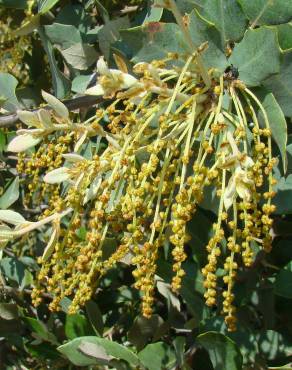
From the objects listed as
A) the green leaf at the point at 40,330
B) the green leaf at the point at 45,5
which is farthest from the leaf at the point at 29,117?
the green leaf at the point at 40,330

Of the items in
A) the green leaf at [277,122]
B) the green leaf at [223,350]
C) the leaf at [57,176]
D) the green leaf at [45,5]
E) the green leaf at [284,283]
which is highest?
the green leaf at [45,5]

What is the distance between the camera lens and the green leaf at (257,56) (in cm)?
105

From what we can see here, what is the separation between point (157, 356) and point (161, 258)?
24cm

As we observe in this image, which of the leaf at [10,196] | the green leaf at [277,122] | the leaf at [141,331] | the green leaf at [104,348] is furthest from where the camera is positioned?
the leaf at [10,196]

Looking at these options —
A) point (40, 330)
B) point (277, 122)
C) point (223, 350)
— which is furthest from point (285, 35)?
point (40, 330)

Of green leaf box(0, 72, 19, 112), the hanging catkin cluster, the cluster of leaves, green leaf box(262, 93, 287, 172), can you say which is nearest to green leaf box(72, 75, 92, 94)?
the cluster of leaves

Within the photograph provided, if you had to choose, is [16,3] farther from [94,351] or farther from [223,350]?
[223,350]

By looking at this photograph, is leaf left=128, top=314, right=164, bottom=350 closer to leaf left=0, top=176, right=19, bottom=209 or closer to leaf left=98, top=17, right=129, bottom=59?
leaf left=0, top=176, right=19, bottom=209

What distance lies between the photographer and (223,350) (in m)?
1.23

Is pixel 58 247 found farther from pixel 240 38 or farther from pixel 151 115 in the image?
pixel 240 38

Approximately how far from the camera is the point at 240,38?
1159 millimetres

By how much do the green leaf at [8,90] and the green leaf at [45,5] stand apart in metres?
0.19

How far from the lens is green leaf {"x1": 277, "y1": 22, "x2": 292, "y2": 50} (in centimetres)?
115

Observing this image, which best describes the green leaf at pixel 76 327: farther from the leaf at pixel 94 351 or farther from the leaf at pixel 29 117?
the leaf at pixel 29 117
